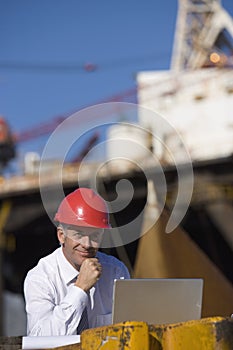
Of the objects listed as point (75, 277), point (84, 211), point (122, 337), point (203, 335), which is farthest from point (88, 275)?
point (203, 335)

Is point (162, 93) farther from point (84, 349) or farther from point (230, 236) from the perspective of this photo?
point (84, 349)

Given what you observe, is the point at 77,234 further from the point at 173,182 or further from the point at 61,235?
the point at 173,182

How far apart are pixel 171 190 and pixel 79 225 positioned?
2365 centimetres

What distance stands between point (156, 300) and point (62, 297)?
922mm

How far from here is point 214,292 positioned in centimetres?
1241

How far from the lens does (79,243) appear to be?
17.3 ft

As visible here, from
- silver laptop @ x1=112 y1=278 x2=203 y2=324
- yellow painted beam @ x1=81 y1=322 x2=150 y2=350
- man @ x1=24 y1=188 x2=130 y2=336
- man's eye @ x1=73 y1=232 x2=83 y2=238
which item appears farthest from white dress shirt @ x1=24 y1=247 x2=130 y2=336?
yellow painted beam @ x1=81 y1=322 x2=150 y2=350

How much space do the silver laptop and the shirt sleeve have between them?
1.54 ft

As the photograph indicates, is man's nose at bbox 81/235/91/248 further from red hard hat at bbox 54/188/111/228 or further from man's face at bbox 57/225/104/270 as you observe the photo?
red hard hat at bbox 54/188/111/228

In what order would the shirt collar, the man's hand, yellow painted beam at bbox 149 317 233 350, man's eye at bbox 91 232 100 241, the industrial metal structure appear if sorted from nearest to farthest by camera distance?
yellow painted beam at bbox 149 317 233 350, the man's hand, the shirt collar, man's eye at bbox 91 232 100 241, the industrial metal structure

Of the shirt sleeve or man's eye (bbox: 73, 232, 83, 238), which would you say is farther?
man's eye (bbox: 73, 232, 83, 238)

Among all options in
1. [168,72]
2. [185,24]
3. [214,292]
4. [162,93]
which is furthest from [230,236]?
[185,24]

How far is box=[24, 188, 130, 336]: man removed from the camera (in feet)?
15.8

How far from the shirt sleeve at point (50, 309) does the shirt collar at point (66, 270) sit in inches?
5.6
